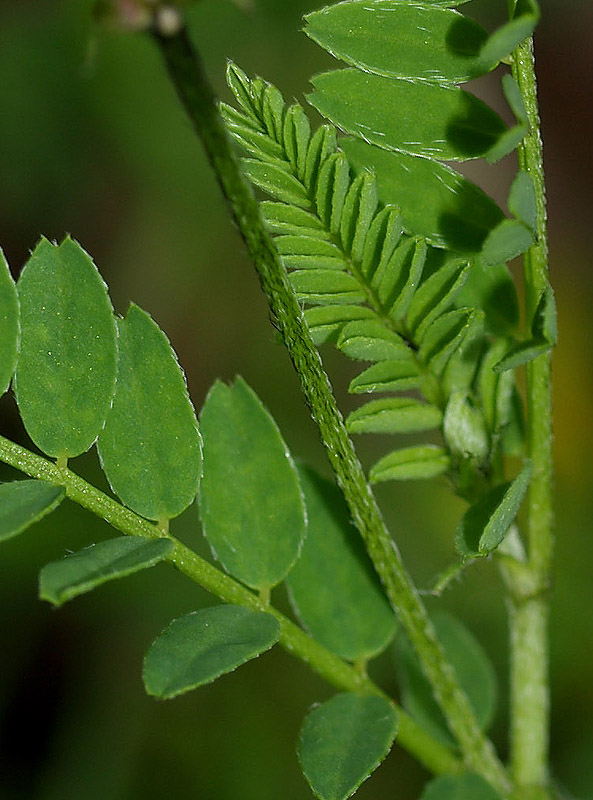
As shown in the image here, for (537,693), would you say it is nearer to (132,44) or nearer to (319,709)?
(319,709)

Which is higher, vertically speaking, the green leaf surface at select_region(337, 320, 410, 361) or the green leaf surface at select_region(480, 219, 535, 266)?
the green leaf surface at select_region(480, 219, 535, 266)

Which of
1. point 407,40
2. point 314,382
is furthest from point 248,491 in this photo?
point 407,40

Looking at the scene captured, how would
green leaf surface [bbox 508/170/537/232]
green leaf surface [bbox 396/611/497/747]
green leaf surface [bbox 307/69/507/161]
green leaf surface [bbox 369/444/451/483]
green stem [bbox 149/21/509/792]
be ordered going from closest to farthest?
green stem [bbox 149/21/509/792], green leaf surface [bbox 508/170/537/232], green leaf surface [bbox 307/69/507/161], green leaf surface [bbox 369/444/451/483], green leaf surface [bbox 396/611/497/747]

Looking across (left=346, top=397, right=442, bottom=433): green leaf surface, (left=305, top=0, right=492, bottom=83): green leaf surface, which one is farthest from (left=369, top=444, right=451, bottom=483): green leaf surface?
(left=305, top=0, right=492, bottom=83): green leaf surface

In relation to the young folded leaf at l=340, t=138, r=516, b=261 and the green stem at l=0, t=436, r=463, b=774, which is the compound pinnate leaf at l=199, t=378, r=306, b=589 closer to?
the green stem at l=0, t=436, r=463, b=774

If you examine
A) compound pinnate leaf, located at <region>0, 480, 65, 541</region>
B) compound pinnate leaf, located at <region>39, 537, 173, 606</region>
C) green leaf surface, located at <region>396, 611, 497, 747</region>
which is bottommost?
green leaf surface, located at <region>396, 611, 497, 747</region>

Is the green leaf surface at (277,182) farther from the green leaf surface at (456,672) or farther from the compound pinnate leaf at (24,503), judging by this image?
the green leaf surface at (456,672)
